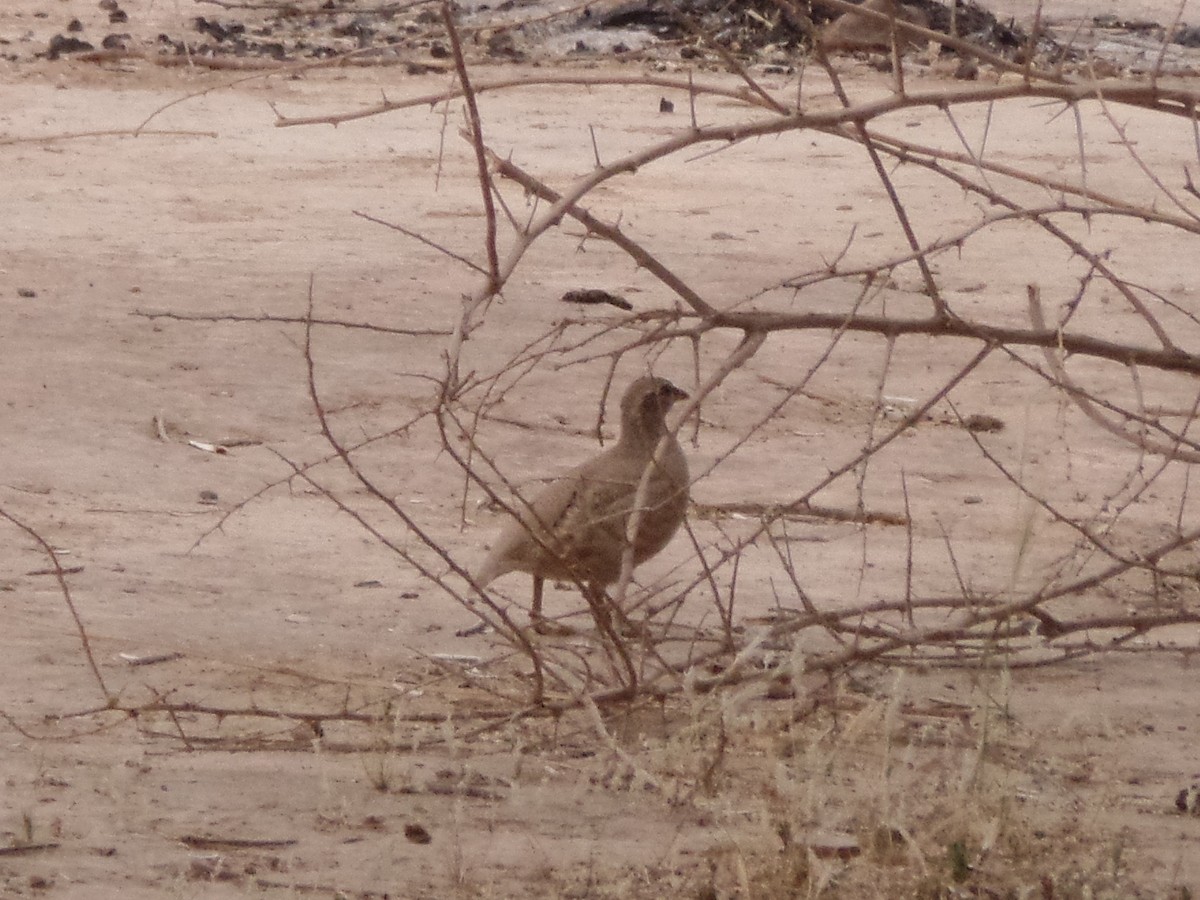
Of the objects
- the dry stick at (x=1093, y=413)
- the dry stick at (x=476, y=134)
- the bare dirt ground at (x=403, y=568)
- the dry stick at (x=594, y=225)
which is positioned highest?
the dry stick at (x=476, y=134)

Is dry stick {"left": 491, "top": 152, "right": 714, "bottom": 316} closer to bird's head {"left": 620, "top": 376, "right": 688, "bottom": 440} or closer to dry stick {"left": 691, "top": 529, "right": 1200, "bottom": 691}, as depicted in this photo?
dry stick {"left": 691, "top": 529, "right": 1200, "bottom": 691}

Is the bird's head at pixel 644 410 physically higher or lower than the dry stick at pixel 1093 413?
lower

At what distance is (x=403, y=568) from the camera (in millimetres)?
5793

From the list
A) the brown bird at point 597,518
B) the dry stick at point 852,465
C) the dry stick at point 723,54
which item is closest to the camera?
the dry stick at point 723,54

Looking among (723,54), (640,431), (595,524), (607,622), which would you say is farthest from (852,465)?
(640,431)

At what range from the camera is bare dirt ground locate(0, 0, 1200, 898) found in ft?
12.3

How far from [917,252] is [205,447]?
371 centimetres

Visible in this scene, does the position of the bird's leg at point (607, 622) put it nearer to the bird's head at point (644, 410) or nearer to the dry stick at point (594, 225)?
the dry stick at point (594, 225)

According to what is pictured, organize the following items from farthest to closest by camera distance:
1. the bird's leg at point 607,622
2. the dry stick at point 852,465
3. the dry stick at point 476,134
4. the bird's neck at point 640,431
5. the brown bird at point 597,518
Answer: the bird's neck at point 640,431, the brown bird at point 597,518, the bird's leg at point 607,622, the dry stick at point 852,465, the dry stick at point 476,134

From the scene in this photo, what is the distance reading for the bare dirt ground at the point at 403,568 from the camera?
374 centimetres

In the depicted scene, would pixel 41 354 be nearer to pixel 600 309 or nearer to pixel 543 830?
pixel 600 309

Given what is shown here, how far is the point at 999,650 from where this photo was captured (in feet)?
13.1

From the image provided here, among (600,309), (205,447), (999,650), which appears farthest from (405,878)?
(600,309)

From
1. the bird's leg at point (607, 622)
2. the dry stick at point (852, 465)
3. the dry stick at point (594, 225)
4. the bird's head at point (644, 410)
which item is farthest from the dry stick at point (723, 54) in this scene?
the bird's head at point (644, 410)
